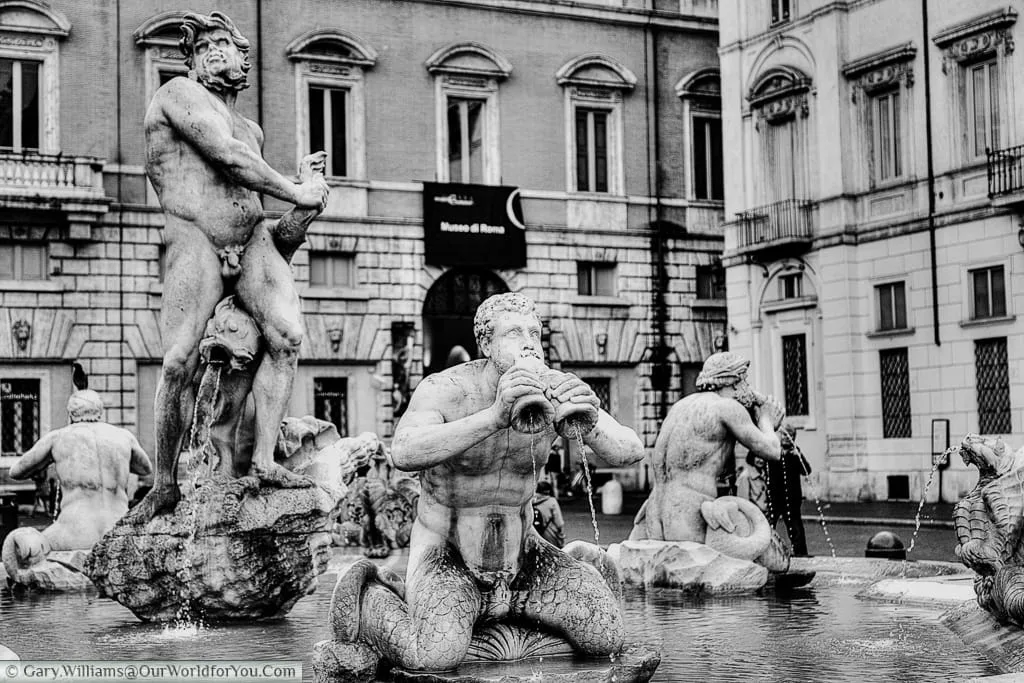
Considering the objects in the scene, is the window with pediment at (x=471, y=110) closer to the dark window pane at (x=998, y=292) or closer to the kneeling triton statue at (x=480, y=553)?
the dark window pane at (x=998, y=292)

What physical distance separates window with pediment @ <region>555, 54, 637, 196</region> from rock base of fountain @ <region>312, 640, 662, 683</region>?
102 ft

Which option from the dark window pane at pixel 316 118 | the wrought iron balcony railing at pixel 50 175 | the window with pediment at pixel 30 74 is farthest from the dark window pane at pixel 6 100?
the dark window pane at pixel 316 118

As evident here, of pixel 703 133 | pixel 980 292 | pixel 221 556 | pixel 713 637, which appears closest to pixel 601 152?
pixel 703 133

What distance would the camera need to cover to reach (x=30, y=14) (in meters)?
29.9

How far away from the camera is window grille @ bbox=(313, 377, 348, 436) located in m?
32.3

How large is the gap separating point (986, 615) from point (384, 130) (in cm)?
2775

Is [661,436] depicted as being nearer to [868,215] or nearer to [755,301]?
[868,215]

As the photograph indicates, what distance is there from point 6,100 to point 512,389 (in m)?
27.9

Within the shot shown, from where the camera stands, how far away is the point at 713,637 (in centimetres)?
682

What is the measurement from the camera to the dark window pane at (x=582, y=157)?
35.6m

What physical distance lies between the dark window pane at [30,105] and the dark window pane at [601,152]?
41.0ft

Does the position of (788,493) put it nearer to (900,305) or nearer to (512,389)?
(512,389)

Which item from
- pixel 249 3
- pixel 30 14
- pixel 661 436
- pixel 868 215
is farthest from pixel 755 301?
pixel 661 436

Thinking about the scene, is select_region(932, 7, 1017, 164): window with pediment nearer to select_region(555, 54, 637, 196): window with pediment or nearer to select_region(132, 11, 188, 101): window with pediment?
select_region(555, 54, 637, 196): window with pediment
